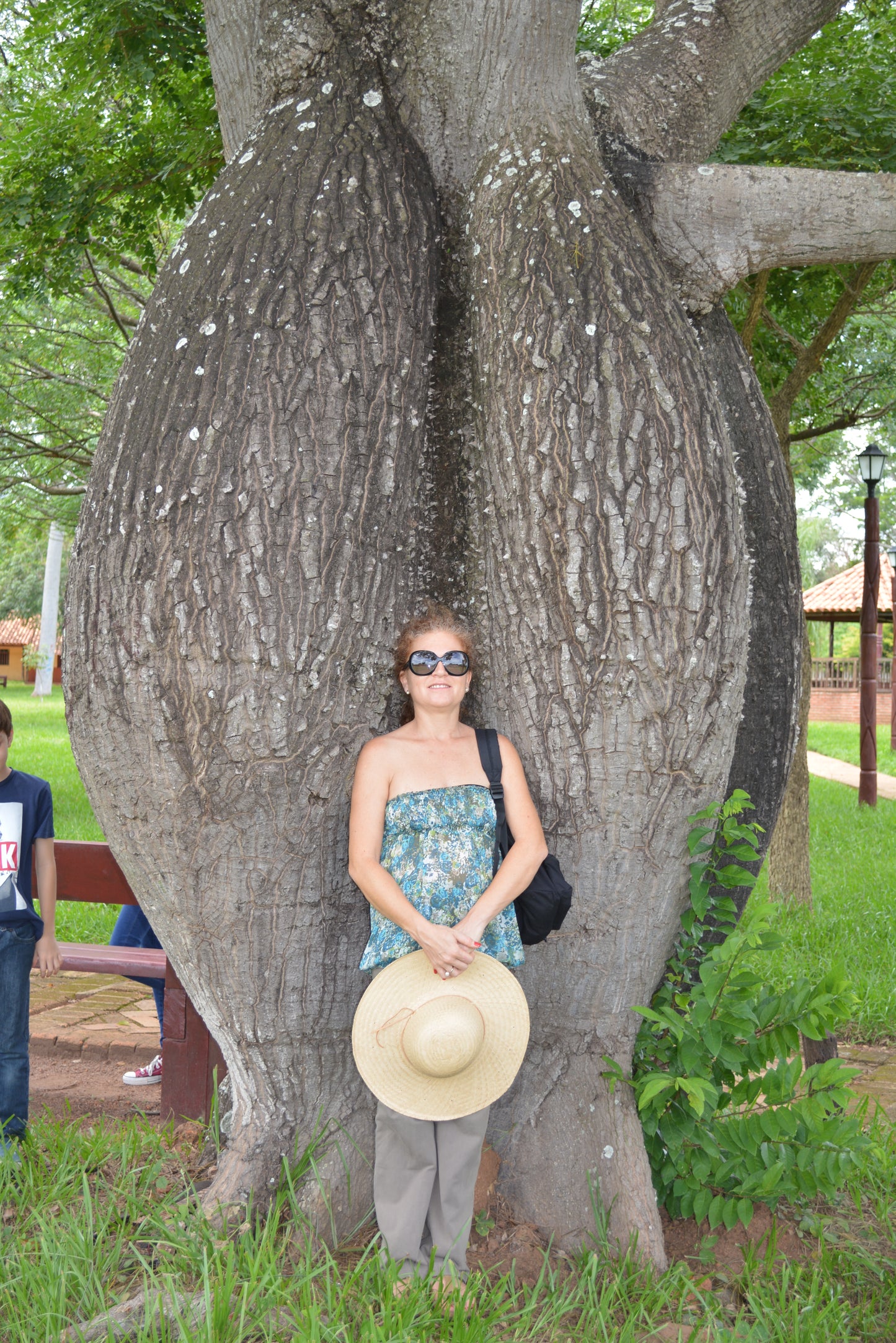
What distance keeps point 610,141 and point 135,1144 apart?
366cm

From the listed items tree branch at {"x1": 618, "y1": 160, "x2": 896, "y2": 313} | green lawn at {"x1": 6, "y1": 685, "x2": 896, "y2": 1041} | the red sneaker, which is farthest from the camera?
green lawn at {"x1": 6, "y1": 685, "x2": 896, "y2": 1041}

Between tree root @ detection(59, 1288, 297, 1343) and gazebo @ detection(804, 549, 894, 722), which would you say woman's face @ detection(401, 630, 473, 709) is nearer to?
tree root @ detection(59, 1288, 297, 1343)

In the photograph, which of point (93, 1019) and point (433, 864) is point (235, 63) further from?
point (93, 1019)

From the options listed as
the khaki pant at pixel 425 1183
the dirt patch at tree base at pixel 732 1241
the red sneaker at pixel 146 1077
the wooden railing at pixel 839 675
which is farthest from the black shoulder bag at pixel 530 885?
the wooden railing at pixel 839 675

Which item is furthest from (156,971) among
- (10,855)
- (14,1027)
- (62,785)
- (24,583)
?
(24,583)

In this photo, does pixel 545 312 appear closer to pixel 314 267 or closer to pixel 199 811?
pixel 314 267

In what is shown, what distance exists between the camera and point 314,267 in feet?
10.4

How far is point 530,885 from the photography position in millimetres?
3004

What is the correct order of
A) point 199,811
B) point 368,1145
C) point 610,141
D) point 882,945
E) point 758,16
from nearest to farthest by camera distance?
point 199,811, point 368,1145, point 610,141, point 758,16, point 882,945

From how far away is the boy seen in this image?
3.71 metres

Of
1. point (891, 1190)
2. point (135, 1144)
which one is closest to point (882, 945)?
point (891, 1190)

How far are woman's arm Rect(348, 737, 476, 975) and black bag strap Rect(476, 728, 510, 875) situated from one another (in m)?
0.28

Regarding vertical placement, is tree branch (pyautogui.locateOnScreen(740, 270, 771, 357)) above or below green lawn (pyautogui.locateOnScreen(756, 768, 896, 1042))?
above

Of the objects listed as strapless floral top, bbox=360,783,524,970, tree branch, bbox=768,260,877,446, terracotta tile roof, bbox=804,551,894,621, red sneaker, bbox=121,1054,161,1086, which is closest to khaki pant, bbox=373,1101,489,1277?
strapless floral top, bbox=360,783,524,970
